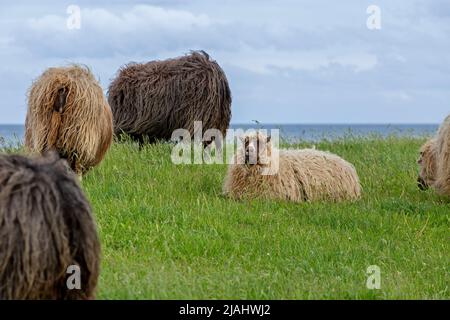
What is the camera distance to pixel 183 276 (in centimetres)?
752

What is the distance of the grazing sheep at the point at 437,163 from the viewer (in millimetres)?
12078

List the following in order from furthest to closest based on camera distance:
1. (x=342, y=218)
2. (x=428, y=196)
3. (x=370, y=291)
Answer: (x=428, y=196)
(x=342, y=218)
(x=370, y=291)

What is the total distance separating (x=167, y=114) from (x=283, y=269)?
7653 millimetres

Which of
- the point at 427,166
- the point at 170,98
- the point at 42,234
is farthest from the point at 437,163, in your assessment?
the point at 42,234

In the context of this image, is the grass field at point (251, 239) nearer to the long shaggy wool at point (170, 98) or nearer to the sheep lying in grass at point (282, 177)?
the sheep lying in grass at point (282, 177)

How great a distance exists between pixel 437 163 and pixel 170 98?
16.7ft

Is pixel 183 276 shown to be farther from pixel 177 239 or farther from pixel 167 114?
pixel 167 114

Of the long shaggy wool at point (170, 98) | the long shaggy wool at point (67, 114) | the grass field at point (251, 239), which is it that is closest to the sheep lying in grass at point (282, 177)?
the grass field at point (251, 239)

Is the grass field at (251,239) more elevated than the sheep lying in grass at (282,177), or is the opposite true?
the sheep lying in grass at (282,177)

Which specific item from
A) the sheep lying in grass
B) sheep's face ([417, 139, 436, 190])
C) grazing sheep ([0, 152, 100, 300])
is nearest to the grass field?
sheep's face ([417, 139, 436, 190])

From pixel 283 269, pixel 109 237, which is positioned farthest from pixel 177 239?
pixel 283 269

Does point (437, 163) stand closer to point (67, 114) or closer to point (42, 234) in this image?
point (67, 114)

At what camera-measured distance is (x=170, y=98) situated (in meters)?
15.6

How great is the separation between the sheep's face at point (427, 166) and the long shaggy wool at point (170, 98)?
390 centimetres
